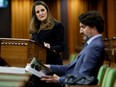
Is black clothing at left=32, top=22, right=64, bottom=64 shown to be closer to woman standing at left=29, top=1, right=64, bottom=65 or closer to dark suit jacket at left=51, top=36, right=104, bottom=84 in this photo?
woman standing at left=29, top=1, right=64, bottom=65

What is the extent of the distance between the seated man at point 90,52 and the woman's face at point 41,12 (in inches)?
41.2

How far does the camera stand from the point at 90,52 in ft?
7.86

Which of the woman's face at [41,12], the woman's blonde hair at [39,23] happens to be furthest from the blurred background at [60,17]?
the woman's face at [41,12]

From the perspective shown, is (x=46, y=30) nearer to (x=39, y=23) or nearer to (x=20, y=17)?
(x=39, y=23)

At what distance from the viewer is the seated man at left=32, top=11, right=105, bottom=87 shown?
2.38 metres

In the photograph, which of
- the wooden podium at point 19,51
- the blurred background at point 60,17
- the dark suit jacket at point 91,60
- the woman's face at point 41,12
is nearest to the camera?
the dark suit jacket at point 91,60

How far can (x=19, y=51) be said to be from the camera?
11.6 feet

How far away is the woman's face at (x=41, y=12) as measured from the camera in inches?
139

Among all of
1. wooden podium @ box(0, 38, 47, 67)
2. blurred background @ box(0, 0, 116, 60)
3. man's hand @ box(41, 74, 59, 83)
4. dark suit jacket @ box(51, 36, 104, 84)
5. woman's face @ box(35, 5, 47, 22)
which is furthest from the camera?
blurred background @ box(0, 0, 116, 60)

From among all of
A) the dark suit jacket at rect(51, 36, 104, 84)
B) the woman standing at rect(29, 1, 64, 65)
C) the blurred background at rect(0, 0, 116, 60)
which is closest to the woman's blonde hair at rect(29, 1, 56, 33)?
the woman standing at rect(29, 1, 64, 65)

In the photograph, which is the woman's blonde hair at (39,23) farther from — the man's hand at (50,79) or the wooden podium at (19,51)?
the man's hand at (50,79)

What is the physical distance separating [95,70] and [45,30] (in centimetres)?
134

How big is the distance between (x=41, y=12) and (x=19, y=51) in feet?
1.78

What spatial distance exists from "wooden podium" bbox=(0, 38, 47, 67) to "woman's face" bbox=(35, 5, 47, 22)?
35 centimetres
